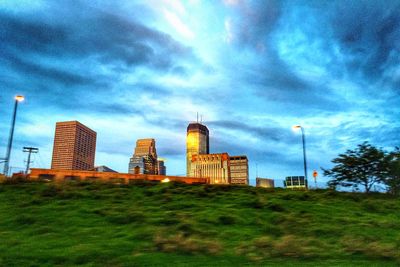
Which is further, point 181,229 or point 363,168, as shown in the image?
point 363,168

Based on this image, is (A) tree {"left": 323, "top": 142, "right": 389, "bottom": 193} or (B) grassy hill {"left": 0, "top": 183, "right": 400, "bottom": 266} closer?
(B) grassy hill {"left": 0, "top": 183, "right": 400, "bottom": 266}

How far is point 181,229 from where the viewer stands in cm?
1253

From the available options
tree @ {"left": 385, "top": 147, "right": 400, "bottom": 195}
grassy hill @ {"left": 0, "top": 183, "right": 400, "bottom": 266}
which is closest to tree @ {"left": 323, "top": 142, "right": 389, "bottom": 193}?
tree @ {"left": 385, "top": 147, "right": 400, "bottom": 195}

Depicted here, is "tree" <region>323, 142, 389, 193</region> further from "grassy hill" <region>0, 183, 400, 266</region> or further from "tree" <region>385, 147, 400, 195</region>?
"grassy hill" <region>0, 183, 400, 266</region>

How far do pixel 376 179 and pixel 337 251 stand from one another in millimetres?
29767

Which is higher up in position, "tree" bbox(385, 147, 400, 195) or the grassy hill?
"tree" bbox(385, 147, 400, 195)

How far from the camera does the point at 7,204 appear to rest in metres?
16.3

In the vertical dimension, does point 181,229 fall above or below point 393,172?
below

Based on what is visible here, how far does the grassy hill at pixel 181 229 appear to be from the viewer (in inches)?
360

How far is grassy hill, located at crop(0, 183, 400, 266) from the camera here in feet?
30.0

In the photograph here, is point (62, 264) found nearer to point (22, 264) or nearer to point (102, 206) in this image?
point (22, 264)

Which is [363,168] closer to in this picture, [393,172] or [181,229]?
[393,172]

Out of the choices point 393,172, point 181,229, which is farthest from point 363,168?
point 181,229

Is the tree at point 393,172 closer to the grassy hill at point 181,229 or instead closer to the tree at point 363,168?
the tree at point 363,168
